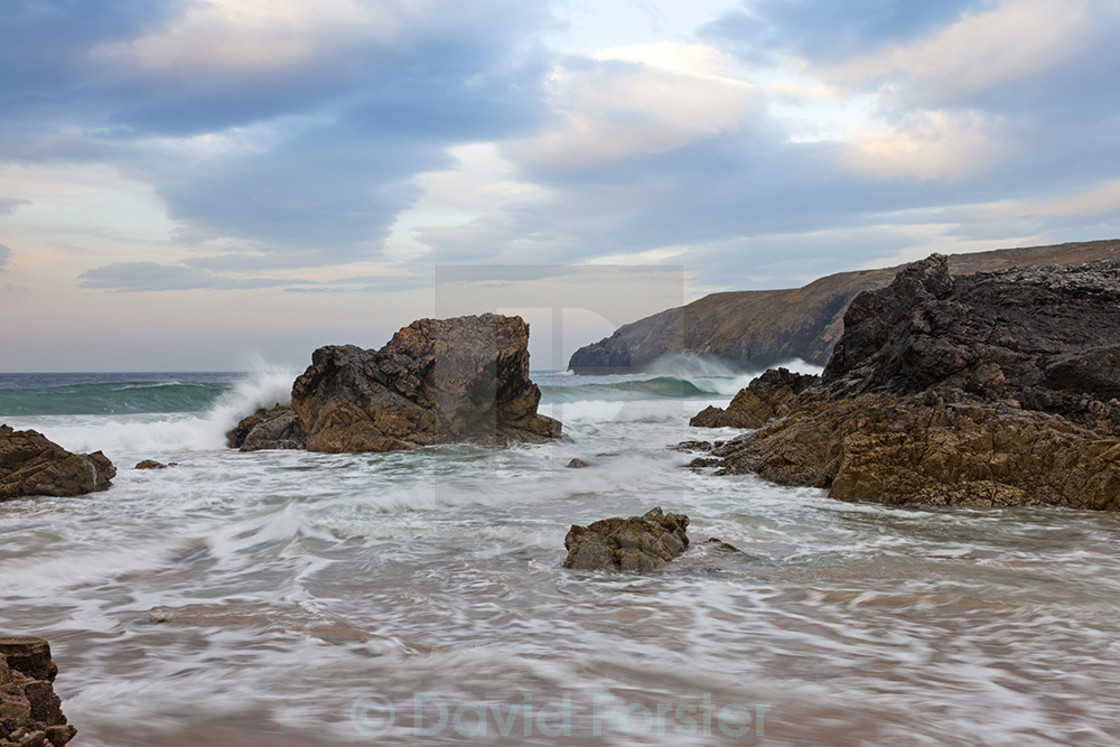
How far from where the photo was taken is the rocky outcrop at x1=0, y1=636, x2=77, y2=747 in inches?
69.6

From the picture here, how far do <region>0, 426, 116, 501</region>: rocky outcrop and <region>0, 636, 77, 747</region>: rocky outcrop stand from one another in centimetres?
709

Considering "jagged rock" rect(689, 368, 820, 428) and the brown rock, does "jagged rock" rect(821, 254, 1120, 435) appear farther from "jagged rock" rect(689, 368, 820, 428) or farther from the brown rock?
"jagged rock" rect(689, 368, 820, 428)

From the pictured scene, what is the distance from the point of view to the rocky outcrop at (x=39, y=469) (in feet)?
25.3

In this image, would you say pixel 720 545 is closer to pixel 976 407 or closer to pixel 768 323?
pixel 976 407

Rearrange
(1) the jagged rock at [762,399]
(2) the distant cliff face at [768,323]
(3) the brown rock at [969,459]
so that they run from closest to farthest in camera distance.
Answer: (3) the brown rock at [969,459] → (1) the jagged rock at [762,399] → (2) the distant cliff face at [768,323]

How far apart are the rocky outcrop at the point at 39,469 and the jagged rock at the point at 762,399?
1267 centimetres

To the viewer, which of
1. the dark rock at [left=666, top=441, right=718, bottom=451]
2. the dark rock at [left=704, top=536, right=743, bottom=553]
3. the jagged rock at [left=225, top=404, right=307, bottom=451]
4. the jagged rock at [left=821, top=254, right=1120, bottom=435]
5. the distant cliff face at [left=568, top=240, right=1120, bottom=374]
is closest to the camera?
the dark rock at [left=704, top=536, right=743, bottom=553]

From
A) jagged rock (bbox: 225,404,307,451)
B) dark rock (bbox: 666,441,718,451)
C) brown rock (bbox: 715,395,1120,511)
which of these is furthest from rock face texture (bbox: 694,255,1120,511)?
jagged rock (bbox: 225,404,307,451)

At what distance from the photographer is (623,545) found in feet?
15.9

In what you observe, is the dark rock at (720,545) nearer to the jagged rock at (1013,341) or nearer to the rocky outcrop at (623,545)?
the rocky outcrop at (623,545)

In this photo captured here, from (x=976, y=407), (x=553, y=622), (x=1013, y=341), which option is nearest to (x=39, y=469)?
(x=553, y=622)

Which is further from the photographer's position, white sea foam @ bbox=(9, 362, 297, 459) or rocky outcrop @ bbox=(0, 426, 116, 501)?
white sea foam @ bbox=(9, 362, 297, 459)

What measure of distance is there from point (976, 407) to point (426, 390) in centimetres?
964

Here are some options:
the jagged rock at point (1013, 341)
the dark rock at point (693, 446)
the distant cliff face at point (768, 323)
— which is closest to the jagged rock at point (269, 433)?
the dark rock at point (693, 446)
